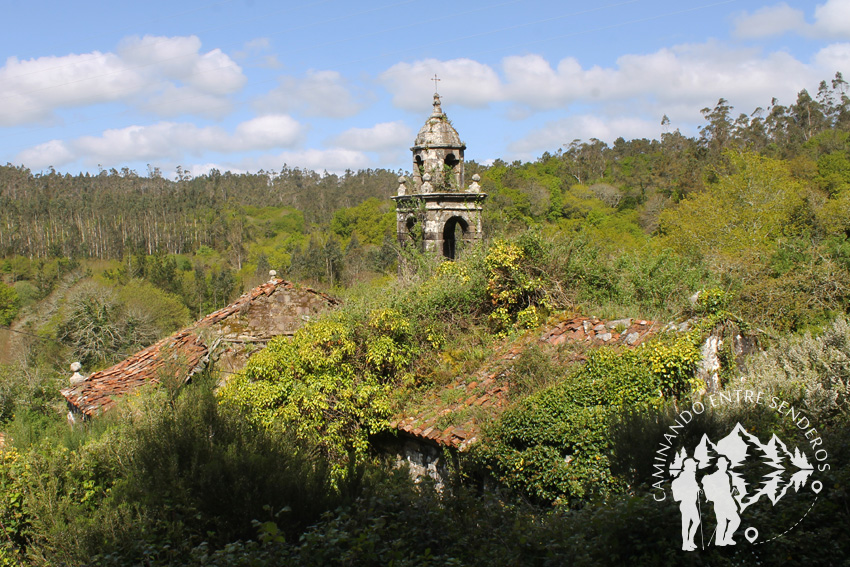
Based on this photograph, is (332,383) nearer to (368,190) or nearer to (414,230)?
(414,230)

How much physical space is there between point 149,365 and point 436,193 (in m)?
6.49

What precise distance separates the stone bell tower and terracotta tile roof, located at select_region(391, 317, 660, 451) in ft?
16.0

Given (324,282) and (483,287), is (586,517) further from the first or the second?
(324,282)

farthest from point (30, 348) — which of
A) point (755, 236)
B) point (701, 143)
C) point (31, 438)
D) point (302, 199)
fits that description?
point (302, 199)

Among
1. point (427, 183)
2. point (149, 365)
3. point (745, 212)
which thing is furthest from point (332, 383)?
point (745, 212)

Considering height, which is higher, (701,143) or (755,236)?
(701,143)

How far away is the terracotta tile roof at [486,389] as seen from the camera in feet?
22.7

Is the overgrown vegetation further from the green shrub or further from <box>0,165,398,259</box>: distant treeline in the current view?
<box>0,165,398,259</box>: distant treeline

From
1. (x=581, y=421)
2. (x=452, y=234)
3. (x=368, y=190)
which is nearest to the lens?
(x=581, y=421)

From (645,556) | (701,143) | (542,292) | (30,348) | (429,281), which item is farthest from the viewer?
(701,143)

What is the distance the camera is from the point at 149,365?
1025 centimetres

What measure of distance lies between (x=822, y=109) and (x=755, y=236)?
46.3 meters

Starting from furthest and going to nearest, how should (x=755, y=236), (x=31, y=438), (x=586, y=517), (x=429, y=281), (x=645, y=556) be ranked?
(x=755, y=236) → (x=429, y=281) → (x=31, y=438) → (x=586, y=517) → (x=645, y=556)

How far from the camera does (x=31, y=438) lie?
750 cm
